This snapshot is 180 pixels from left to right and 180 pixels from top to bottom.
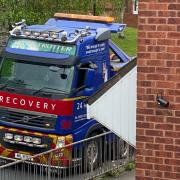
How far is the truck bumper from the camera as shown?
10.4 meters

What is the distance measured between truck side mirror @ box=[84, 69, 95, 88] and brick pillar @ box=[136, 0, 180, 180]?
18.3 ft

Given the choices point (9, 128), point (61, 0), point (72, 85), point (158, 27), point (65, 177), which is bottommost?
point (65, 177)

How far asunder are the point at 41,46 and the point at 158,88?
20.1ft

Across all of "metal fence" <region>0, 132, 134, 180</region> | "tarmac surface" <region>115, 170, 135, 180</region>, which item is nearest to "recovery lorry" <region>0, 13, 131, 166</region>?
"metal fence" <region>0, 132, 134, 180</region>

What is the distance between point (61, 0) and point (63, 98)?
272 inches

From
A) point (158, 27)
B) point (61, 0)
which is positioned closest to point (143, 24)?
point (158, 27)

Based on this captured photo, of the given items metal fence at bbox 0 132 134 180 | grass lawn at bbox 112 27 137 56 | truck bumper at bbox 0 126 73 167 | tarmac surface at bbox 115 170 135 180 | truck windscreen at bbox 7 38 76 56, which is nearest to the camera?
metal fence at bbox 0 132 134 180

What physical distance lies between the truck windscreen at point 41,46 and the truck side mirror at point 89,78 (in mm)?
472

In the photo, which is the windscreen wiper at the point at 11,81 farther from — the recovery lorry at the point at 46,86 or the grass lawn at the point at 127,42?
the grass lawn at the point at 127,42

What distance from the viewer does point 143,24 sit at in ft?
18.0

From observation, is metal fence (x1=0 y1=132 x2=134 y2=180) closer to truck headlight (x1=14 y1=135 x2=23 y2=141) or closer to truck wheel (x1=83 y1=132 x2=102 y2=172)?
truck wheel (x1=83 y1=132 x2=102 y2=172)

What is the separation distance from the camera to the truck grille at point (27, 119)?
11.0 meters

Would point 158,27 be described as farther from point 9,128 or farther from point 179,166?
point 9,128

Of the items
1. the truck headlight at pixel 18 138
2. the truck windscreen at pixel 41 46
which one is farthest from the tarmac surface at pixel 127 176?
the truck windscreen at pixel 41 46
